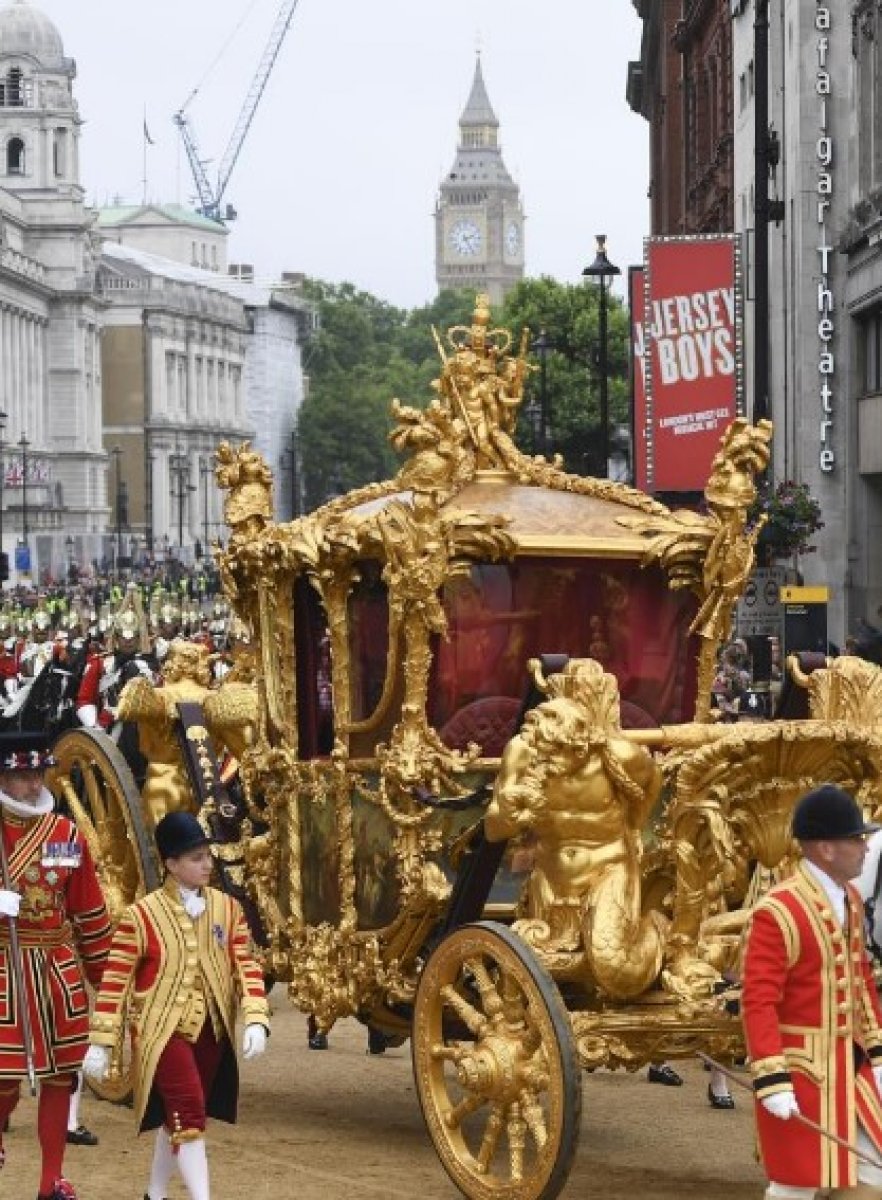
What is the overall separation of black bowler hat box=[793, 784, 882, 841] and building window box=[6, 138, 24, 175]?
15823 centimetres

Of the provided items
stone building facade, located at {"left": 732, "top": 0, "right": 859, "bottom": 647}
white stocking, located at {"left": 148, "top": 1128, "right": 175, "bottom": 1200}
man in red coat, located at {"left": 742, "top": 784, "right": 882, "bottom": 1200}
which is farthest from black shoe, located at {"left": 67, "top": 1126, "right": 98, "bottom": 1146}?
stone building facade, located at {"left": 732, "top": 0, "right": 859, "bottom": 647}

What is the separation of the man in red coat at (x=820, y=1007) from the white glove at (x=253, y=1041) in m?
1.90

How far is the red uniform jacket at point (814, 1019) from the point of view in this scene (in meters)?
8.92

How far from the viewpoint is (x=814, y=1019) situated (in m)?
9.02

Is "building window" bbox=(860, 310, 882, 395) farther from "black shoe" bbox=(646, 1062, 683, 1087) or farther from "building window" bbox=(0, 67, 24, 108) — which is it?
"building window" bbox=(0, 67, 24, 108)

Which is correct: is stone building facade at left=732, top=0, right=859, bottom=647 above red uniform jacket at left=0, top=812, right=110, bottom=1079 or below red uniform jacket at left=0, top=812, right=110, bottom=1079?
above

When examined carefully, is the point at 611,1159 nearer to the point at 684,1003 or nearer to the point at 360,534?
the point at 684,1003

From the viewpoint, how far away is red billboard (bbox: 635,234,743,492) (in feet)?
120

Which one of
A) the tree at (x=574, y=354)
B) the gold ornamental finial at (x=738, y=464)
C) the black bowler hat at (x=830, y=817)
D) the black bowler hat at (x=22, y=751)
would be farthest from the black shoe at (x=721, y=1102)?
the tree at (x=574, y=354)

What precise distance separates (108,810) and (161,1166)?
4.46m

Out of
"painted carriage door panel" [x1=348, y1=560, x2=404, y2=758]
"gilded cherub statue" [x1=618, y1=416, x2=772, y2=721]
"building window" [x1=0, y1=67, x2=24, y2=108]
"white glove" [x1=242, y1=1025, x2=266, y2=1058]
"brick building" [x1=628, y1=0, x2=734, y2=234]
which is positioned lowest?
"white glove" [x1=242, y1=1025, x2=266, y2=1058]

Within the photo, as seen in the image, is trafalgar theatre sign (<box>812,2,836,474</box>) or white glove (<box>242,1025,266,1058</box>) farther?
trafalgar theatre sign (<box>812,2,836,474</box>)

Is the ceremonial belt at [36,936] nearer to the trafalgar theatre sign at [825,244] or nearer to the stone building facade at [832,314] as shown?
the stone building facade at [832,314]

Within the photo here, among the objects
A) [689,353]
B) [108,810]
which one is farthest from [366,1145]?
[689,353]
